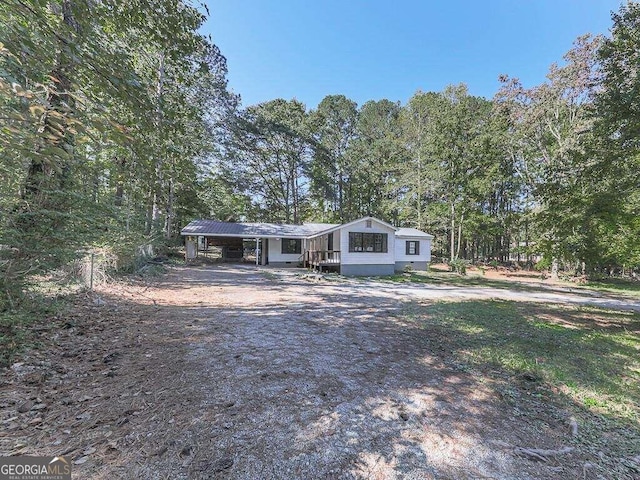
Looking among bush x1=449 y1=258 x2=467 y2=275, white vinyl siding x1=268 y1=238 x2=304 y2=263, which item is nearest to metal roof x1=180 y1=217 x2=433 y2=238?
white vinyl siding x1=268 y1=238 x2=304 y2=263

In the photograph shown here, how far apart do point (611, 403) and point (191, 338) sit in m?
5.61

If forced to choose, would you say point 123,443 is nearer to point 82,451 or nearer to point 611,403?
point 82,451

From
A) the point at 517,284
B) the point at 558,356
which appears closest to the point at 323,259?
the point at 517,284

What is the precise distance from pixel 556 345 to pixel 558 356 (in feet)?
2.53

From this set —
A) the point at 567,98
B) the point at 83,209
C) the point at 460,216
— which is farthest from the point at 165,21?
the point at 460,216

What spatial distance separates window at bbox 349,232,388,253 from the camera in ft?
55.7

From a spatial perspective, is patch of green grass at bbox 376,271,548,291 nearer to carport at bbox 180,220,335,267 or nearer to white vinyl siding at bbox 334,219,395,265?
white vinyl siding at bbox 334,219,395,265

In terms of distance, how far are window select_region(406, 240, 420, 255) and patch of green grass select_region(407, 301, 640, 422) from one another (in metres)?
12.9

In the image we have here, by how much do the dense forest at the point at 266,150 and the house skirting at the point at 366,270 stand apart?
25.3ft

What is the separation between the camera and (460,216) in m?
23.7

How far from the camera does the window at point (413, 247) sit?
2191 cm

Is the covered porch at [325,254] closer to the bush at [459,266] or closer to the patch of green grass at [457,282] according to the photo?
the patch of green grass at [457,282]

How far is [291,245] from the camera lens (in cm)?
2162

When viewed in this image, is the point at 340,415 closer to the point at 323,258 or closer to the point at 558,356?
the point at 558,356
